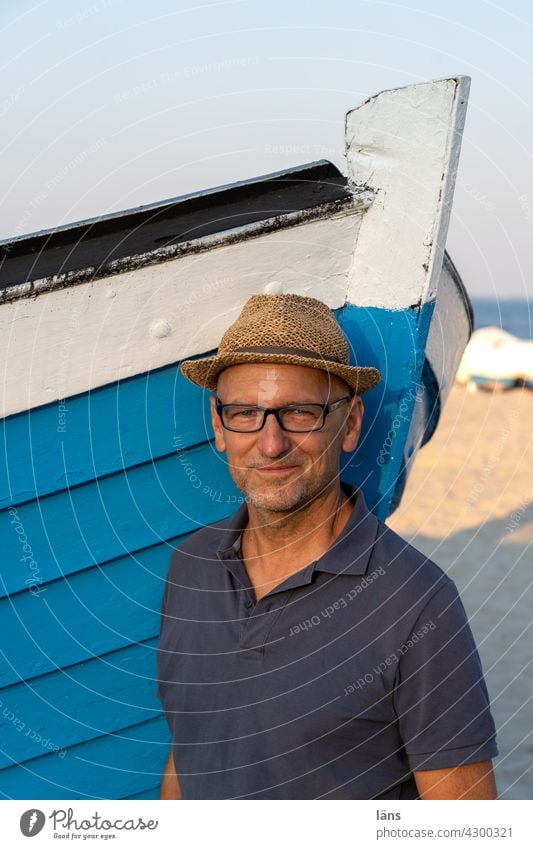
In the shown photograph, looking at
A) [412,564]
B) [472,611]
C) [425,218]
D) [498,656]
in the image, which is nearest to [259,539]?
[412,564]

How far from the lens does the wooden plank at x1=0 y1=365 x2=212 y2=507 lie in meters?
2.36

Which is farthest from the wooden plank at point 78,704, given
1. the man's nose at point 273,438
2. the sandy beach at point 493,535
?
the sandy beach at point 493,535

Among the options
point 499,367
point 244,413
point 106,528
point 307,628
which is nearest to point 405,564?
point 307,628

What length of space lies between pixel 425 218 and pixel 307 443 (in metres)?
0.64

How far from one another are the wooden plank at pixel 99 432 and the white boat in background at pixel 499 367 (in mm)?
Result: 12828

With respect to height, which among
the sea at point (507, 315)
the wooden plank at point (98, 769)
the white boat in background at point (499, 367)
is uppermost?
the sea at point (507, 315)

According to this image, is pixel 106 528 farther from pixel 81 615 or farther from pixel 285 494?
pixel 285 494

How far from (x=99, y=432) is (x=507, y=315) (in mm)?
27467

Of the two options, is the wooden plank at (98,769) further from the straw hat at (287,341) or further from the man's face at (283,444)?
the straw hat at (287,341)

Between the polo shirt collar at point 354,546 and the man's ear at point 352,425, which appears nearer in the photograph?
the polo shirt collar at point 354,546

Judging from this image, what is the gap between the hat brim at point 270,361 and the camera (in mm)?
1949

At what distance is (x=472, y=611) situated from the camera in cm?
649

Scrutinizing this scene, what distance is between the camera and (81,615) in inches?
101

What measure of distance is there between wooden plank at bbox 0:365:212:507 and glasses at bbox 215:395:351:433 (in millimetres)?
398
